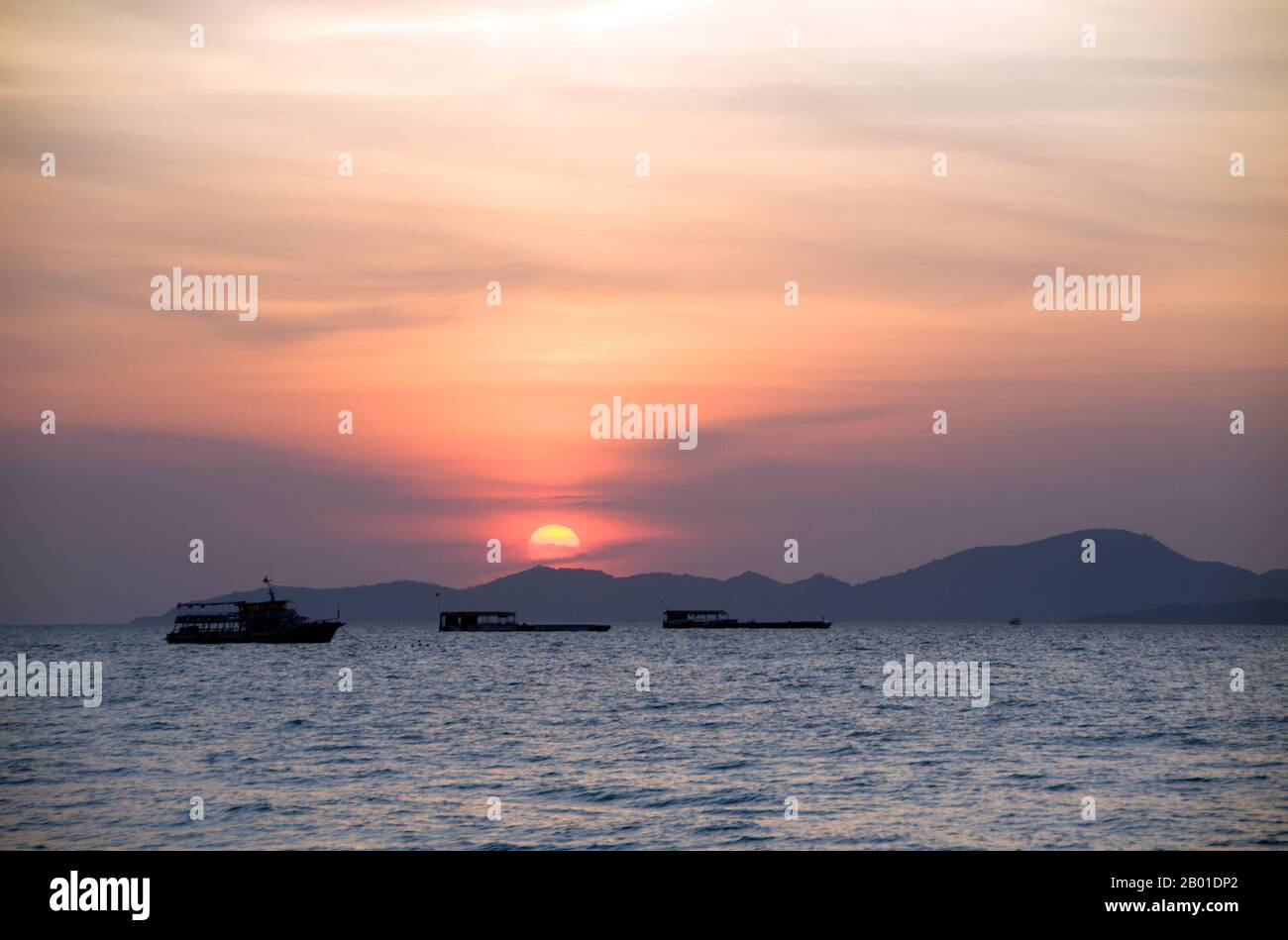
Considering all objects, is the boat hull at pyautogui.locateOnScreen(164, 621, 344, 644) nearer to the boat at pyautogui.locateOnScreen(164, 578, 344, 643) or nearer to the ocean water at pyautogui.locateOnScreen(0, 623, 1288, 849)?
the boat at pyautogui.locateOnScreen(164, 578, 344, 643)

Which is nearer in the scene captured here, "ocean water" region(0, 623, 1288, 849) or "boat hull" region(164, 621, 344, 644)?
"ocean water" region(0, 623, 1288, 849)

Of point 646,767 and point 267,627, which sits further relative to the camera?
point 267,627

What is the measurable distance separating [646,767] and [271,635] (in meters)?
150

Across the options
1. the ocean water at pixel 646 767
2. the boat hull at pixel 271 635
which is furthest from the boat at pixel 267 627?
the ocean water at pixel 646 767

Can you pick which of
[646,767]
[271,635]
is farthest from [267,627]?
[646,767]

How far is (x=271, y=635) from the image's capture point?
18638 centimetres

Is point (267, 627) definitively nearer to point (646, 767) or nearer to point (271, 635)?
point (271, 635)

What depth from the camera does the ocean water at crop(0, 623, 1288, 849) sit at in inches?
1346

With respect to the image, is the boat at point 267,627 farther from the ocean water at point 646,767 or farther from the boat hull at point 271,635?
the ocean water at point 646,767

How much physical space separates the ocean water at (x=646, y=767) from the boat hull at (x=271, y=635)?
82.1 metres

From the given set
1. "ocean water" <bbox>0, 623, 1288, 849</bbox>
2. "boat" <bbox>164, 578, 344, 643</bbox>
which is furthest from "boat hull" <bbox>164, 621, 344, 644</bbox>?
"ocean water" <bbox>0, 623, 1288, 849</bbox>

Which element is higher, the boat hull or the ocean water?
the ocean water

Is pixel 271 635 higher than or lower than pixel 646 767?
lower

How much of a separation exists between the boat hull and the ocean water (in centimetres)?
8212
